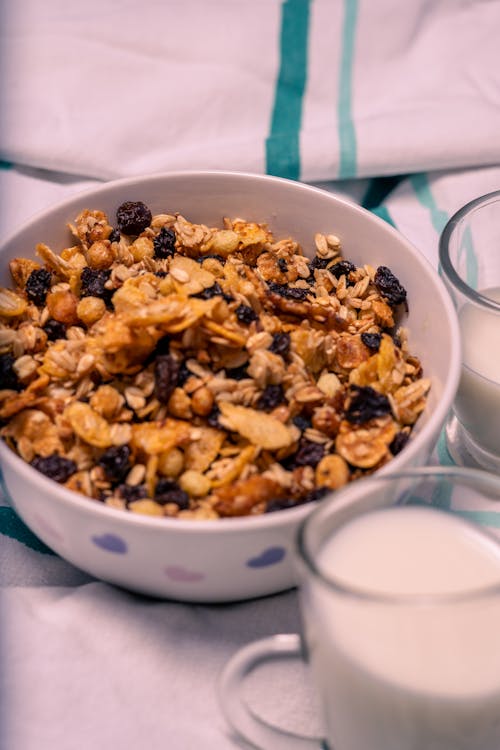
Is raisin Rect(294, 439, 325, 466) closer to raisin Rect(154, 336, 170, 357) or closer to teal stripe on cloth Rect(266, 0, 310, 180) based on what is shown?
raisin Rect(154, 336, 170, 357)

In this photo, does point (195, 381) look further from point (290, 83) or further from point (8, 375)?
point (290, 83)

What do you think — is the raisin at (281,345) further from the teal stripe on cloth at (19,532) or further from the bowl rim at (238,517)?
the teal stripe on cloth at (19,532)

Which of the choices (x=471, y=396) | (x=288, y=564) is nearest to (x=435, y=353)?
(x=471, y=396)

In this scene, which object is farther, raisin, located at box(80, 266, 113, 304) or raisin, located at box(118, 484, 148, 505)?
raisin, located at box(80, 266, 113, 304)

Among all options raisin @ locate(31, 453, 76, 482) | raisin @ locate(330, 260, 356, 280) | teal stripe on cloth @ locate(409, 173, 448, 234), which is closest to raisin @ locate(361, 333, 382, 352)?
raisin @ locate(330, 260, 356, 280)

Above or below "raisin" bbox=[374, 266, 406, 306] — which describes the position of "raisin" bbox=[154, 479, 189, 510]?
below

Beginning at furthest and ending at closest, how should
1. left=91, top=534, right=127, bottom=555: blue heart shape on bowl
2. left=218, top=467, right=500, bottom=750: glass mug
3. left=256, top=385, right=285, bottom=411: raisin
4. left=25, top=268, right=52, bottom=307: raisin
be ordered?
left=25, top=268, right=52, bottom=307: raisin, left=256, top=385, right=285, bottom=411: raisin, left=91, top=534, right=127, bottom=555: blue heart shape on bowl, left=218, top=467, right=500, bottom=750: glass mug

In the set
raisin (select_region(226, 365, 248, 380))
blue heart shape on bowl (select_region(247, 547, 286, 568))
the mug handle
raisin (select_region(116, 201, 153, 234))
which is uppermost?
raisin (select_region(116, 201, 153, 234))

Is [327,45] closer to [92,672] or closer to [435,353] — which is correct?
[435,353]
